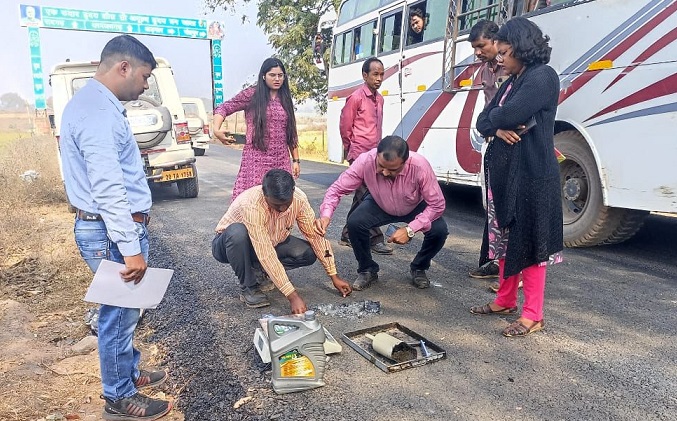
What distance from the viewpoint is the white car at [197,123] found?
15392 mm

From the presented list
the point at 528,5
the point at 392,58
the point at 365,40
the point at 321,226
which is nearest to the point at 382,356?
the point at 321,226

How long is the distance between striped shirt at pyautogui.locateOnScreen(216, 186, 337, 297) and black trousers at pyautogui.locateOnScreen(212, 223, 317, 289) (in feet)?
0.21

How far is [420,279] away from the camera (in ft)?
13.0

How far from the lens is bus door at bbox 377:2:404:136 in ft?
24.5

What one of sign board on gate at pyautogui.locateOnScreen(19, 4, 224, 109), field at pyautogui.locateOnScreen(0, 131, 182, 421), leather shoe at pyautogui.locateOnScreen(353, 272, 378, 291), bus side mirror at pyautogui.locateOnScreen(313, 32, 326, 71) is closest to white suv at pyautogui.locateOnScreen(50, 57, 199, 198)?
field at pyautogui.locateOnScreen(0, 131, 182, 421)

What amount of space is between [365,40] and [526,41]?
6065mm

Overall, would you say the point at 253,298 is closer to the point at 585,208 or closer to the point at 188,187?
the point at 585,208

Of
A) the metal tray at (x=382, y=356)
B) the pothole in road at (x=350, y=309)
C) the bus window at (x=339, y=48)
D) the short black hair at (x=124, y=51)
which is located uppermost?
the bus window at (x=339, y=48)

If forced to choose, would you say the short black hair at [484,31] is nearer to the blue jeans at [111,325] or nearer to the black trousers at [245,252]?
the black trousers at [245,252]

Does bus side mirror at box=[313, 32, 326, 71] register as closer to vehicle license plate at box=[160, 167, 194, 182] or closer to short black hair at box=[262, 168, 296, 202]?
vehicle license plate at box=[160, 167, 194, 182]

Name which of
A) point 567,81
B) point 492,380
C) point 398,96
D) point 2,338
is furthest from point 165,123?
point 492,380

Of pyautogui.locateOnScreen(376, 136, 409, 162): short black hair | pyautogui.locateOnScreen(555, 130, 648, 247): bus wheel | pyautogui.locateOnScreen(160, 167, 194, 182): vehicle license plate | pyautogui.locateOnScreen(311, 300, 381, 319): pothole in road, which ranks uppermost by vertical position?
pyautogui.locateOnScreen(376, 136, 409, 162): short black hair

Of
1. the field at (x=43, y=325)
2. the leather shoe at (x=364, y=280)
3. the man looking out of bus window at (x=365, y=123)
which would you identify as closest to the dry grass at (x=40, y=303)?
the field at (x=43, y=325)

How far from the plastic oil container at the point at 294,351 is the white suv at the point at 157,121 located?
17.1 ft
